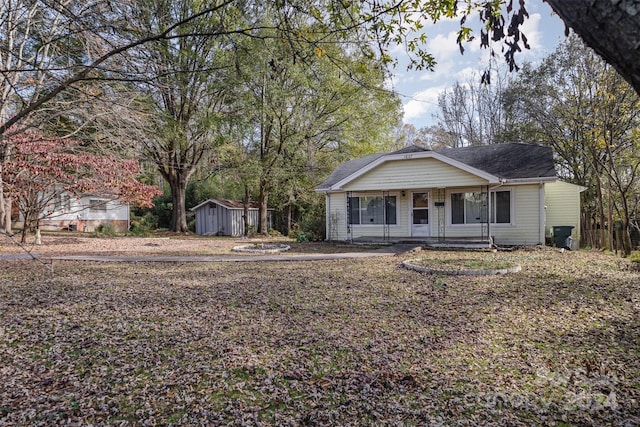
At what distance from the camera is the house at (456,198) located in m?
14.1

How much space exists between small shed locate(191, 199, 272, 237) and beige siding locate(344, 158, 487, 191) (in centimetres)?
1207

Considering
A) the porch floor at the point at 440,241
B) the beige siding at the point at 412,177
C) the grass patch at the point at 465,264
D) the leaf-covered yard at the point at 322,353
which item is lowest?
the leaf-covered yard at the point at 322,353

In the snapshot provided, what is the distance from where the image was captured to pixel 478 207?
49.2 feet

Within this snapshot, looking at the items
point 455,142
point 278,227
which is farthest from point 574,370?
point 455,142

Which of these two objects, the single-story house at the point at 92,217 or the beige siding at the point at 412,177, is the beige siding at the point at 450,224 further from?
the single-story house at the point at 92,217

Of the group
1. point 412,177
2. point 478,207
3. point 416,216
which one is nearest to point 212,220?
point 416,216

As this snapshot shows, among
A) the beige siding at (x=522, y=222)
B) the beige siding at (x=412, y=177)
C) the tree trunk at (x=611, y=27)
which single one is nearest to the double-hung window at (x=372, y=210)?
the beige siding at (x=412, y=177)

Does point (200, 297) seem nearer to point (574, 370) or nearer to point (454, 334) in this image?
point (454, 334)

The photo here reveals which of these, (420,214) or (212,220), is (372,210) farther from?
(212,220)

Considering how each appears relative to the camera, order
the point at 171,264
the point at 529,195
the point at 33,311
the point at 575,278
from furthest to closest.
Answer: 1. the point at 529,195
2. the point at 171,264
3. the point at 575,278
4. the point at 33,311

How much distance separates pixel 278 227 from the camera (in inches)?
1190

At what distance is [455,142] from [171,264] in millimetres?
26666

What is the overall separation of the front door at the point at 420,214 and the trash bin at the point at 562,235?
4902 mm

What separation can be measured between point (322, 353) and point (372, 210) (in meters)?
13.2
